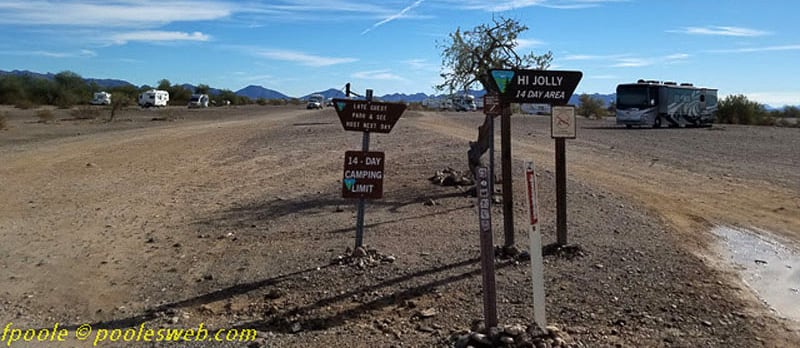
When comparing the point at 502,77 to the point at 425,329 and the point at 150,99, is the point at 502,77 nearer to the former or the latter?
the point at 425,329

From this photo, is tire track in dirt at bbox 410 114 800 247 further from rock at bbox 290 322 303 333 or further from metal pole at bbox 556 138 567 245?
rock at bbox 290 322 303 333

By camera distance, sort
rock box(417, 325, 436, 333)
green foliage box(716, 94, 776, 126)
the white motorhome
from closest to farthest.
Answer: rock box(417, 325, 436, 333)
green foliage box(716, 94, 776, 126)
the white motorhome

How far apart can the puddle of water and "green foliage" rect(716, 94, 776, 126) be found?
166 ft

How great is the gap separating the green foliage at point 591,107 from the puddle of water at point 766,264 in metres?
59.5

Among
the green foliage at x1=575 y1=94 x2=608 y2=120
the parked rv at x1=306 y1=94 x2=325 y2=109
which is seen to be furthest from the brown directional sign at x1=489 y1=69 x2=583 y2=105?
the parked rv at x1=306 y1=94 x2=325 y2=109

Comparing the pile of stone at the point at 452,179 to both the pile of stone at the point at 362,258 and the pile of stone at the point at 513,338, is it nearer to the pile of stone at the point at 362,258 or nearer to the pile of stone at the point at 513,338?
the pile of stone at the point at 362,258

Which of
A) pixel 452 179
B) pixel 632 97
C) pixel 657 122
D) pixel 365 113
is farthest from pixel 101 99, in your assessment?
pixel 365 113

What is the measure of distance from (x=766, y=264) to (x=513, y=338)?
14.0 ft

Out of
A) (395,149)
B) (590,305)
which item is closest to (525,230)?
(590,305)

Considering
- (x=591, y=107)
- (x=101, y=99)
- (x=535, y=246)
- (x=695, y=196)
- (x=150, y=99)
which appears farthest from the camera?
(x=101, y=99)

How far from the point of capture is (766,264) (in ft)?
26.9

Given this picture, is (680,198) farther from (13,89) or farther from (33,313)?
(13,89)

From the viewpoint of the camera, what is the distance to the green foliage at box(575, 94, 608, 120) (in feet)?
224

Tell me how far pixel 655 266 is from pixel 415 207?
431cm
